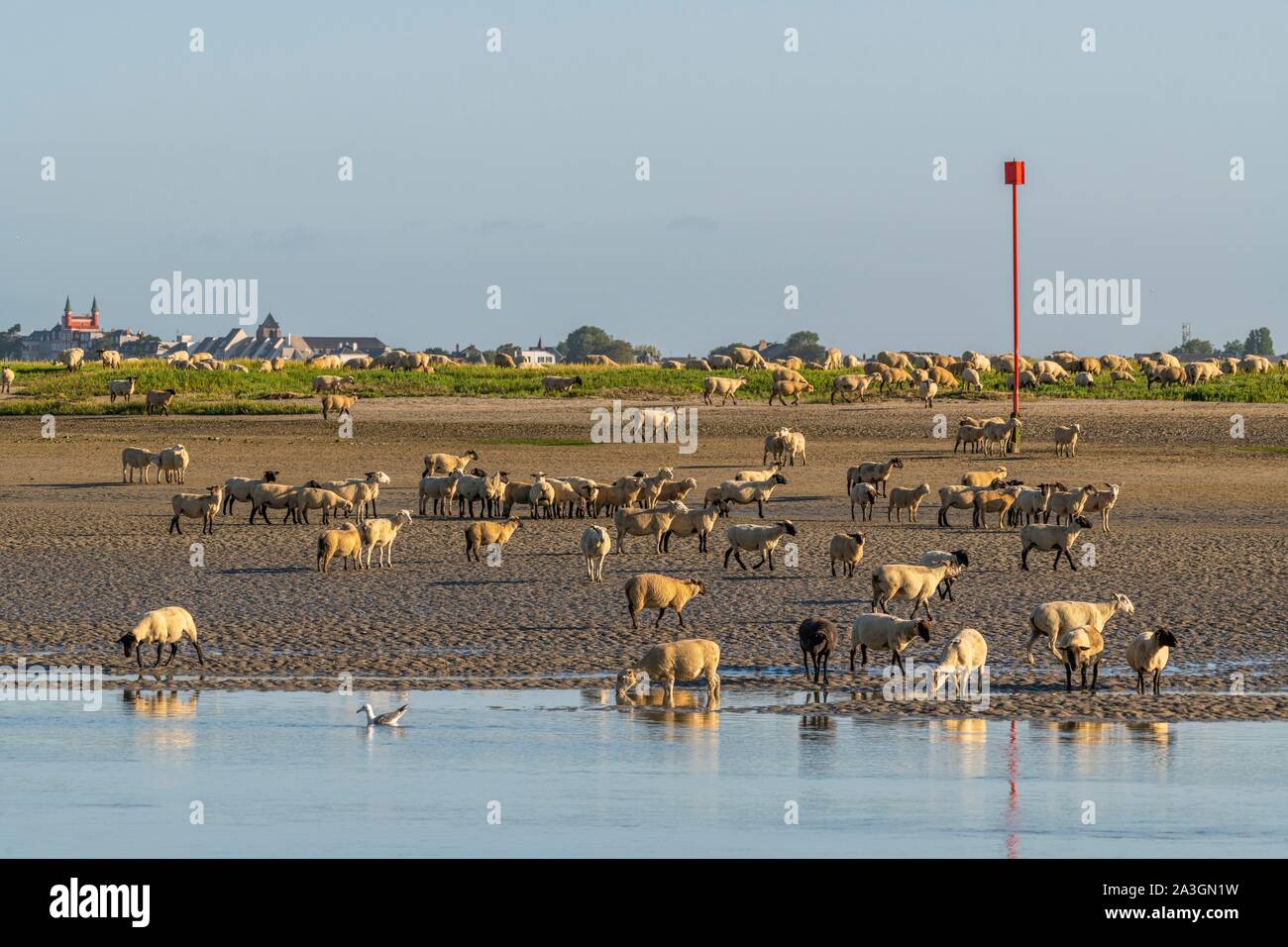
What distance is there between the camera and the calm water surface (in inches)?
505

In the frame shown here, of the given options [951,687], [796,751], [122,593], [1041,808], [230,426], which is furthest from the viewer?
[230,426]

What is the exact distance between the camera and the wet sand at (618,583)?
18875 mm

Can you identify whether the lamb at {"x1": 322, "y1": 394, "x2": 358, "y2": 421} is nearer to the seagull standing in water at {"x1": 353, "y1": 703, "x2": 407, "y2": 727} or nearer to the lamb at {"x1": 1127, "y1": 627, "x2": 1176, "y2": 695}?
the seagull standing in water at {"x1": 353, "y1": 703, "x2": 407, "y2": 727}

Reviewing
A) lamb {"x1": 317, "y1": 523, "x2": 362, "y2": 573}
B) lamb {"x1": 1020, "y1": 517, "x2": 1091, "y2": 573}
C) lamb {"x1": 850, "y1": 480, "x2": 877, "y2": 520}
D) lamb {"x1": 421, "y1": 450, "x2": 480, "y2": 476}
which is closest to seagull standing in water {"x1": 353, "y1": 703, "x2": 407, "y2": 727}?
lamb {"x1": 317, "y1": 523, "x2": 362, "y2": 573}

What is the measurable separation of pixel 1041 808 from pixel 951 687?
413cm

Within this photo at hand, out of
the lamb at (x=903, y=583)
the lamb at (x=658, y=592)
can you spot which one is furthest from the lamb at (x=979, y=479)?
the lamb at (x=658, y=592)

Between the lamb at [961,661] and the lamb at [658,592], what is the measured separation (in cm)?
368

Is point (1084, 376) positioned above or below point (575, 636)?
above

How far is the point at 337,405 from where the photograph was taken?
56031 mm

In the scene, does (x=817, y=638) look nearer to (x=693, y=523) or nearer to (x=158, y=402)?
(x=693, y=523)

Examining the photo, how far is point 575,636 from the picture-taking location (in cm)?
2081

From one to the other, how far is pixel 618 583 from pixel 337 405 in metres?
32.6
